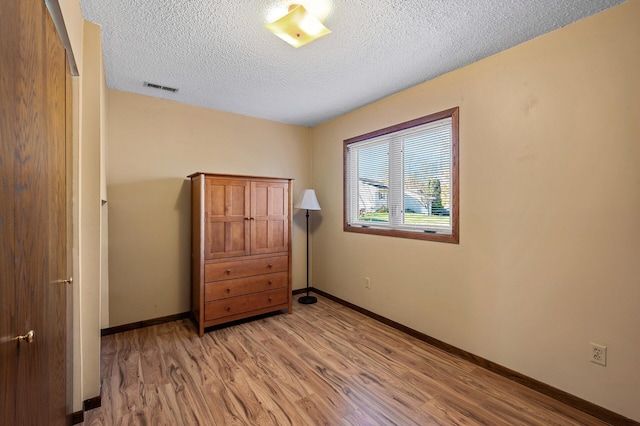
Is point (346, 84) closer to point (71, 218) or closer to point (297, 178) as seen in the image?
point (297, 178)

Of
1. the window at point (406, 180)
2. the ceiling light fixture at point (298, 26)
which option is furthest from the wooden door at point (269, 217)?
the ceiling light fixture at point (298, 26)

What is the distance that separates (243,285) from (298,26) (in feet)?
8.00

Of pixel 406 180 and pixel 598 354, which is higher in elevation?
pixel 406 180

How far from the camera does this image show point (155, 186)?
3156 mm

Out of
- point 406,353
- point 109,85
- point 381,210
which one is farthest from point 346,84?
point 406,353

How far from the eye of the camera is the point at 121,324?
9.73ft

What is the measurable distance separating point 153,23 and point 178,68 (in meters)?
0.60

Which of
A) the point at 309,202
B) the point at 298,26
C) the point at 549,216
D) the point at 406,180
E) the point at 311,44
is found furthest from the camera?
the point at 309,202

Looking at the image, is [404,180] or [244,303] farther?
[244,303]

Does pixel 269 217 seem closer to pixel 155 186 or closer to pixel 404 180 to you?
pixel 155 186

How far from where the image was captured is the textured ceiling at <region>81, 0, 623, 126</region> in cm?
174

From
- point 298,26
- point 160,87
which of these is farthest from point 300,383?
point 160,87

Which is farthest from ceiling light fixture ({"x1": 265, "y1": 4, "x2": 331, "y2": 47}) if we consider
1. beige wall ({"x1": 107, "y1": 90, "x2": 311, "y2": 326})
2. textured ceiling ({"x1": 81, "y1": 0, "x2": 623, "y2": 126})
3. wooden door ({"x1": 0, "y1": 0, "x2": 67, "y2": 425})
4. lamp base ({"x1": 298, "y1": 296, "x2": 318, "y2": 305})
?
lamp base ({"x1": 298, "y1": 296, "x2": 318, "y2": 305})

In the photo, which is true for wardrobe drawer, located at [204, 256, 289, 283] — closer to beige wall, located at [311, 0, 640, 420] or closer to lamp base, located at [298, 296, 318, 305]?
lamp base, located at [298, 296, 318, 305]
